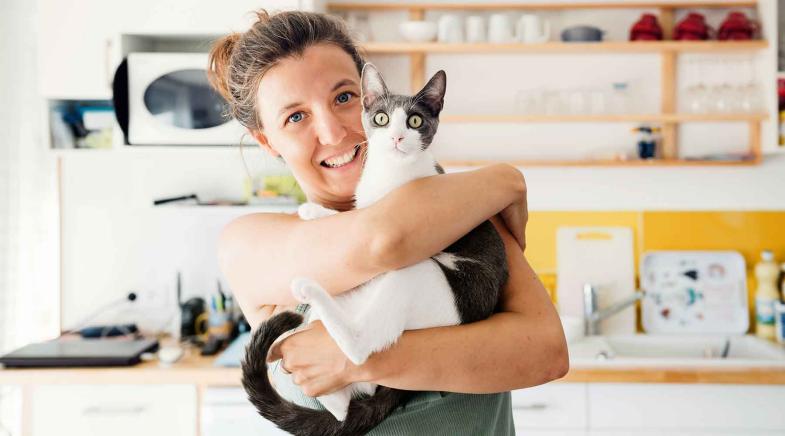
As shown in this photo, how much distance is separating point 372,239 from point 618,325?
2.17 m

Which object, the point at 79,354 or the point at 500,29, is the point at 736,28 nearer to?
the point at 500,29

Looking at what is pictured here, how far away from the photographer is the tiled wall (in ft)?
8.60

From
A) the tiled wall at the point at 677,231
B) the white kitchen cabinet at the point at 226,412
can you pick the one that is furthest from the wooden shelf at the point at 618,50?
the white kitchen cabinet at the point at 226,412

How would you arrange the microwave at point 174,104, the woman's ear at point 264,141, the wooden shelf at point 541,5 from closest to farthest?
the woman's ear at point 264,141, the microwave at point 174,104, the wooden shelf at point 541,5

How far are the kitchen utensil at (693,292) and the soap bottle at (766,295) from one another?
2.3 inches

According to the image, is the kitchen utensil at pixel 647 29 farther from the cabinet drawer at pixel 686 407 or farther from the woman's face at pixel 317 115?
the woman's face at pixel 317 115

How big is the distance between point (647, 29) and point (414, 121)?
6.33 ft

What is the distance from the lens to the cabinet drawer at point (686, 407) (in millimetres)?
2035

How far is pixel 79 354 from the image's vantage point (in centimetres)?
212

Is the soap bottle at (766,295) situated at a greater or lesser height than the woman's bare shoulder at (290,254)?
lesser

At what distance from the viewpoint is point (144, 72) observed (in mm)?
2201

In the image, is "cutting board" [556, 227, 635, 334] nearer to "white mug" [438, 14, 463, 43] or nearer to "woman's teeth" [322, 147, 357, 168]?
"white mug" [438, 14, 463, 43]

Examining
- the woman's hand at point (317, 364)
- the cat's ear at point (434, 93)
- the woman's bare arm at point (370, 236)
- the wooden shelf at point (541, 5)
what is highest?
the wooden shelf at point (541, 5)

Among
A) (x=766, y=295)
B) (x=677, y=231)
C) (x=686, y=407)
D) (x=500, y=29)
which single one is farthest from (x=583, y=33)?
(x=686, y=407)
